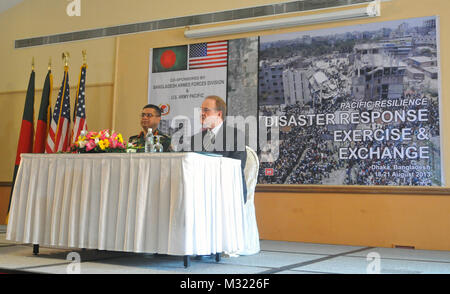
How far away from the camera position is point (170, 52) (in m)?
6.72

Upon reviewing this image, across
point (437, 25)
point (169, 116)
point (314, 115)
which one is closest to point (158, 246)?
point (314, 115)

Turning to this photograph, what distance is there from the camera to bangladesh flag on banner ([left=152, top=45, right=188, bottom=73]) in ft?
21.7

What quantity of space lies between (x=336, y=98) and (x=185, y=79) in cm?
206

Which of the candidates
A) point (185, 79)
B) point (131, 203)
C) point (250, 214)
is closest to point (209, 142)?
point (185, 79)

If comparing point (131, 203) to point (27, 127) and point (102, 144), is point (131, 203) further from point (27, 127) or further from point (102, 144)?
point (27, 127)

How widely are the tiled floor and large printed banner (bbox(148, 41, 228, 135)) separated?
2331 mm

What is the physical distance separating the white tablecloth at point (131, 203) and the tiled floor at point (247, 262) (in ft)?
0.48

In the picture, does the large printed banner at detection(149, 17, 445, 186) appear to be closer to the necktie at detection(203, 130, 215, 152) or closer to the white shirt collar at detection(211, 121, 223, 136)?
the white shirt collar at detection(211, 121, 223, 136)

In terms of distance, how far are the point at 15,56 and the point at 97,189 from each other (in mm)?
5132

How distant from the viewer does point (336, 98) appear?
5660 millimetres

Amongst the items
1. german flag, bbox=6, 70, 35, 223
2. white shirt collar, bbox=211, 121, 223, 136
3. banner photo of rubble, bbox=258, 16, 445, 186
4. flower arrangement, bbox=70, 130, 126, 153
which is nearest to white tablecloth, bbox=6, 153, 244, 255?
flower arrangement, bbox=70, 130, 126, 153

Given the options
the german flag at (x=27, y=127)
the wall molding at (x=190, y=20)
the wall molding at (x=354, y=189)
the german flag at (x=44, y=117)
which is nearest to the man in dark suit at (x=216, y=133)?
the wall molding at (x=354, y=189)
